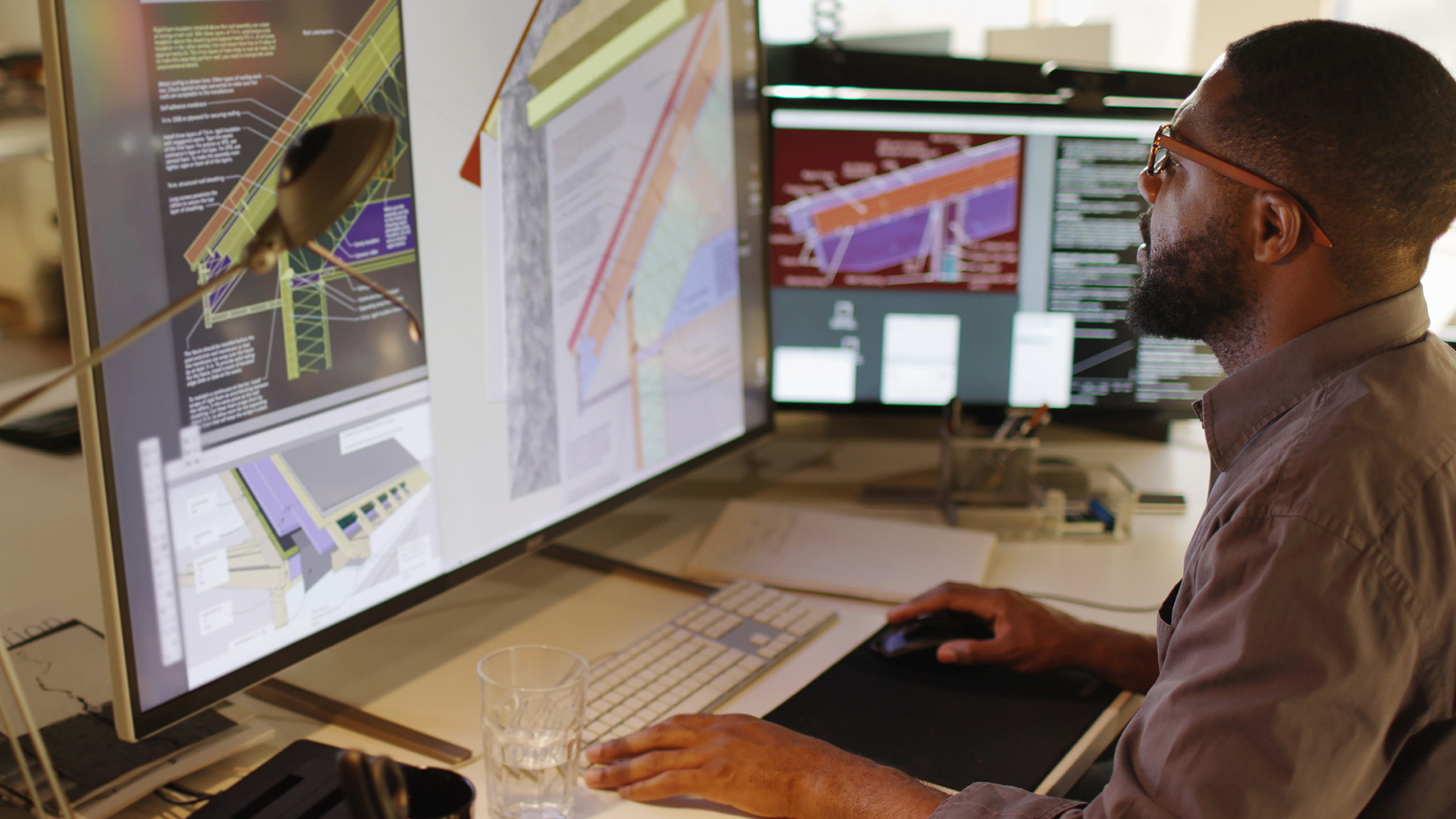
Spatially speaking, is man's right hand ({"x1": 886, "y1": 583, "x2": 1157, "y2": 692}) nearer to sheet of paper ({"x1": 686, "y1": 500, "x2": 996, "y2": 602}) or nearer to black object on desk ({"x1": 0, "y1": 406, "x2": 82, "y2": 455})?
sheet of paper ({"x1": 686, "y1": 500, "x2": 996, "y2": 602})

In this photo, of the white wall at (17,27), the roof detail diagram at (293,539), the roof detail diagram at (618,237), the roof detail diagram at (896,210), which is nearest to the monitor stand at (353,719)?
the roof detail diagram at (293,539)

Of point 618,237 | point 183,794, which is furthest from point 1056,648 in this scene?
point 183,794

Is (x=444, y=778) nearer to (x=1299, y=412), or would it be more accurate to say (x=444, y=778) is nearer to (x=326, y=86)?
(x=326, y=86)

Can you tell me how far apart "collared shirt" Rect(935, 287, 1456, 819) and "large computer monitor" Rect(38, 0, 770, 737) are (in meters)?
0.53

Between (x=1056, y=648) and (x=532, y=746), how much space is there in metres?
0.52

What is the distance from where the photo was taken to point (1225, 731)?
2.14 feet

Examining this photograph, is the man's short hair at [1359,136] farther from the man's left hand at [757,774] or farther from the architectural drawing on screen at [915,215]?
the architectural drawing on screen at [915,215]

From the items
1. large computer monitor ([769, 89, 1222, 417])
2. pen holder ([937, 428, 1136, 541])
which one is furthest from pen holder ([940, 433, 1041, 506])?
large computer monitor ([769, 89, 1222, 417])

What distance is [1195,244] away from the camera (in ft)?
2.93

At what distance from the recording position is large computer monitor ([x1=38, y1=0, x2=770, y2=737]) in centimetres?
68

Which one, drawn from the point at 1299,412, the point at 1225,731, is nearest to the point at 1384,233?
the point at 1299,412

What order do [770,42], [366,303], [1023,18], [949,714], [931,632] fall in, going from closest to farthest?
[366,303]
[949,714]
[931,632]
[770,42]
[1023,18]

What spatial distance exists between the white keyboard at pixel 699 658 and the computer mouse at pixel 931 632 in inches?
3.5

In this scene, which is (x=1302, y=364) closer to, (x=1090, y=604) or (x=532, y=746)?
(x=1090, y=604)
